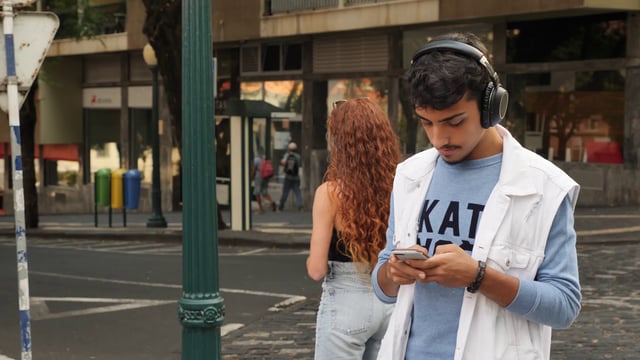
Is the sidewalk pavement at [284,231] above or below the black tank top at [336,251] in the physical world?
below

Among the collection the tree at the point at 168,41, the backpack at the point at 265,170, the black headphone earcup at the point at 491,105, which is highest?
the tree at the point at 168,41

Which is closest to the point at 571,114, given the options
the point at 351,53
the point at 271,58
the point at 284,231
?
the point at 351,53

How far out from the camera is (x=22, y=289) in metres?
5.54

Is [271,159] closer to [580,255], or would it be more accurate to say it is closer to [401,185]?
[580,255]

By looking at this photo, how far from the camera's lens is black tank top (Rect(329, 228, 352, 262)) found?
12.8ft

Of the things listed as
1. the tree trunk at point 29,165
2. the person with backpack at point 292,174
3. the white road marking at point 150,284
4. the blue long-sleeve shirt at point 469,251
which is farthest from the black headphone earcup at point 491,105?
the person with backpack at point 292,174

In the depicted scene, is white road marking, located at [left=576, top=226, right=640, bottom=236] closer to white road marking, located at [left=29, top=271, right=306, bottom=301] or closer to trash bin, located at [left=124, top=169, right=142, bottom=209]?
white road marking, located at [left=29, top=271, right=306, bottom=301]

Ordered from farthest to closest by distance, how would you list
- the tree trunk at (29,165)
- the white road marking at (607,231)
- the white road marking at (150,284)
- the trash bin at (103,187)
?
the trash bin at (103,187) < the tree trunk at (29,165) < the white road marking at (607,231) < the white road marking at (150,284)

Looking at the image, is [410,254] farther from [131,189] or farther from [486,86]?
[131,189]

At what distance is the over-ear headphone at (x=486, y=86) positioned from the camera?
2.43 meters

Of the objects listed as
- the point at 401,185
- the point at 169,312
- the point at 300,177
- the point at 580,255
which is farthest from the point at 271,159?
the point at 401,185

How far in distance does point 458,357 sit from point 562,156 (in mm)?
19366

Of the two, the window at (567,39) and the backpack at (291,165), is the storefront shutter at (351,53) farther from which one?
the window at (567,39)

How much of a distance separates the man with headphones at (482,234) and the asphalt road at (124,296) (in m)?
5.55
